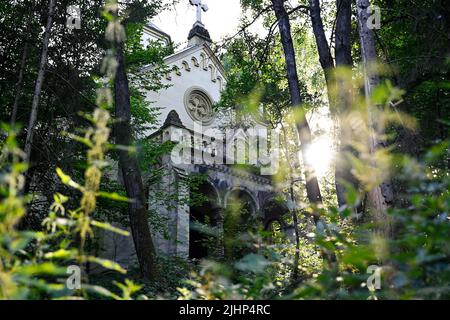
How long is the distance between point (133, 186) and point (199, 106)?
16995 millimetres

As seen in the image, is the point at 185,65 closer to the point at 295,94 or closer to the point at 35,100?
the point at 295,94

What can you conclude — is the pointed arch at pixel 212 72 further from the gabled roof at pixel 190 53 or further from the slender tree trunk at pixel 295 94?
the slender tree trunk at pixel 295 94

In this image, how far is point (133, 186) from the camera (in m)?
8.99

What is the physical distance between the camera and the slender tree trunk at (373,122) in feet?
15.6

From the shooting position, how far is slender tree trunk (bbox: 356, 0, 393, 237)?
4750 mm

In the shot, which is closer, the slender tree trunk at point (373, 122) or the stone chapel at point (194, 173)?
the slender tree trunk at point (373, 122)

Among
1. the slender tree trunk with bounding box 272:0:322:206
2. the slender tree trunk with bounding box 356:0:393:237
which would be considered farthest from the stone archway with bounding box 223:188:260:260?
the slender tree trunk with bounding box 356:0:393:237

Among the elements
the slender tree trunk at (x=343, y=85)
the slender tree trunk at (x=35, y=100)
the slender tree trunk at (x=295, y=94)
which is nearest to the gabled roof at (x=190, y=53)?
the slender tree trunk at (x=295, y=94)

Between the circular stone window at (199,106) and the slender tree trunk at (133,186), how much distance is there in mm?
14894

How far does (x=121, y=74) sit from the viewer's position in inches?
374
